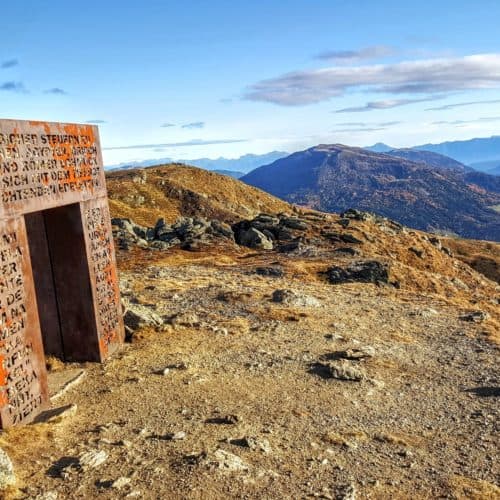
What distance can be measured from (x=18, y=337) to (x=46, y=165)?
12.2 ft

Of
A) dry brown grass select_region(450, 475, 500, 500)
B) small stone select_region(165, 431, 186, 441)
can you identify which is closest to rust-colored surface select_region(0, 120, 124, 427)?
small stone select_region(165, 431, 186, 441)

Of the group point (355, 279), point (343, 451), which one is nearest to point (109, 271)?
point (343, 451)

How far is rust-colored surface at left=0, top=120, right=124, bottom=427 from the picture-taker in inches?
388

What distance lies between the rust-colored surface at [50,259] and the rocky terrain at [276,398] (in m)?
0.74

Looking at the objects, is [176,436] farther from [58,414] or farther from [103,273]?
[103,273]

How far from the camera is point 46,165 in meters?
11.3

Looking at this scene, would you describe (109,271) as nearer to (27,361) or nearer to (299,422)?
(27,361)

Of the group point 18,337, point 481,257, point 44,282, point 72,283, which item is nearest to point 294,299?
point 72,283

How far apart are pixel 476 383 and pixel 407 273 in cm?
1557

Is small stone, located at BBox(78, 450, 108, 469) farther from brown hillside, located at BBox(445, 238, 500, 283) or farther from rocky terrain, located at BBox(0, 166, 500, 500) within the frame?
brown hillside, located at BBox(445, 238, 500, 283)

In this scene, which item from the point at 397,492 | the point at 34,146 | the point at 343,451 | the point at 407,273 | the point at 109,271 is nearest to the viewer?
the point at 397,492

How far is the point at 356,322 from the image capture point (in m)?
17.8

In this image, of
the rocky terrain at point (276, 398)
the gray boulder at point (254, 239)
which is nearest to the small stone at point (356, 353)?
the rocky terrain at point (276, 398)

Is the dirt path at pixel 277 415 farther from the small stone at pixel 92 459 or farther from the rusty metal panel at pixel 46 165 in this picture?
the rusty metal panel at pixel 46 165
